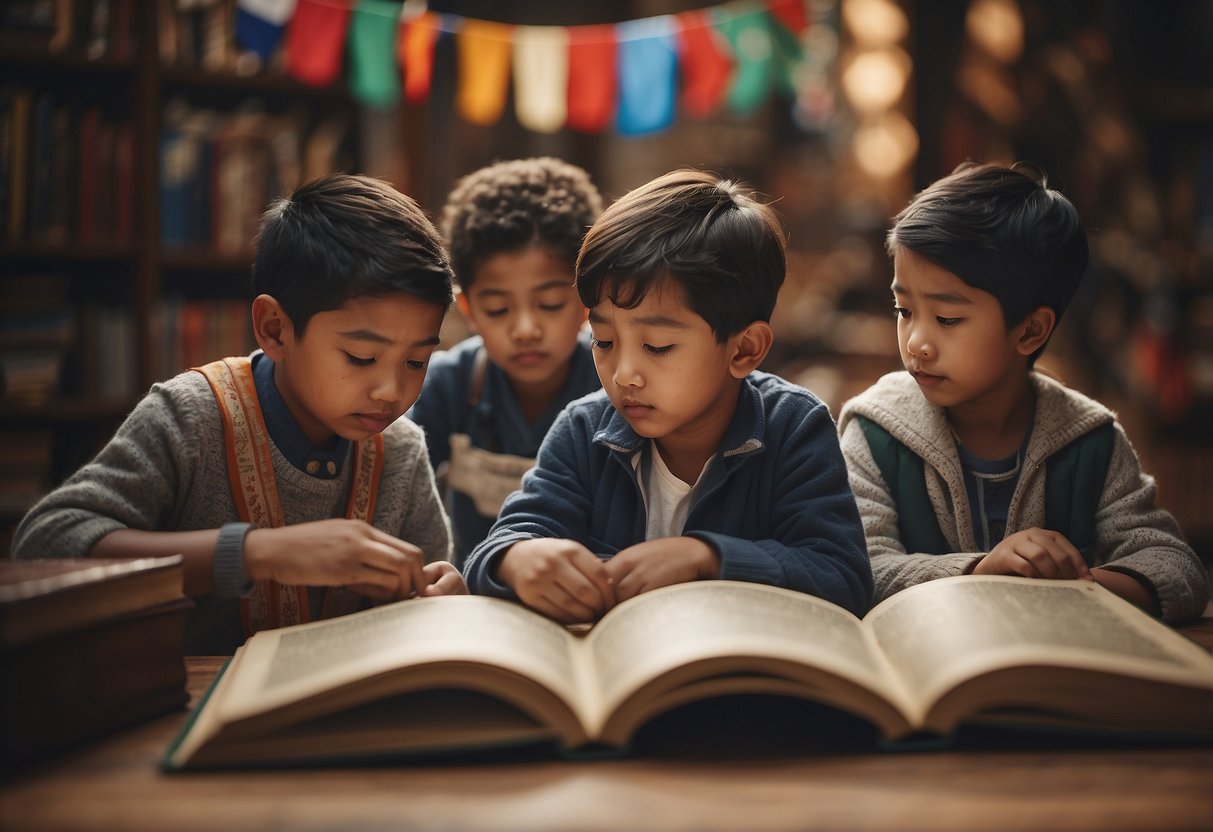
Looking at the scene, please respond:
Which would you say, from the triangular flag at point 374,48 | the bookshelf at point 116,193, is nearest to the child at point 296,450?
the triangular flag at point 374,48

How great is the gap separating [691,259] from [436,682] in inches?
24.1

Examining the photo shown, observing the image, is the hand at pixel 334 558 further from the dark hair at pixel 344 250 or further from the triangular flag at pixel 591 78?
the triangular flag at pixel 591 78

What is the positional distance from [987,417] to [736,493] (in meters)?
0.44

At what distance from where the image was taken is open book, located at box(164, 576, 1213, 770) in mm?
821

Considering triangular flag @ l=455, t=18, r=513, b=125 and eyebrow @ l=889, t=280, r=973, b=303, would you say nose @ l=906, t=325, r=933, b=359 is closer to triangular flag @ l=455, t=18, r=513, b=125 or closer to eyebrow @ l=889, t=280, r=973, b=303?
eyebrow @ l=889, t=280, r=973, b=303

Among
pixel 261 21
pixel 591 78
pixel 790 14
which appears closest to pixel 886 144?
pixel 790 14

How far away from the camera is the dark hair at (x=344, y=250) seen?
49.1 inches

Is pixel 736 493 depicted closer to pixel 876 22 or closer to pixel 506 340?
pixel 506 340

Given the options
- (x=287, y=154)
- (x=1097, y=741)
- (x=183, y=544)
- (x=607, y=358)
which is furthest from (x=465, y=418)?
(x=287, y=154)

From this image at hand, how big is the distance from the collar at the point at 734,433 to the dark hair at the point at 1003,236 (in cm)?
33

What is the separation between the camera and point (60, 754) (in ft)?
2.74

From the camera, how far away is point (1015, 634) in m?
0.89

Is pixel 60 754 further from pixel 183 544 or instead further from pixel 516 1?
pixel 516 1

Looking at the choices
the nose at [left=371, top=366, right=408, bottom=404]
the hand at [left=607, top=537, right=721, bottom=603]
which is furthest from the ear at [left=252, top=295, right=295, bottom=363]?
the hand at [left=607, top=537, right=721, bottom=603]
